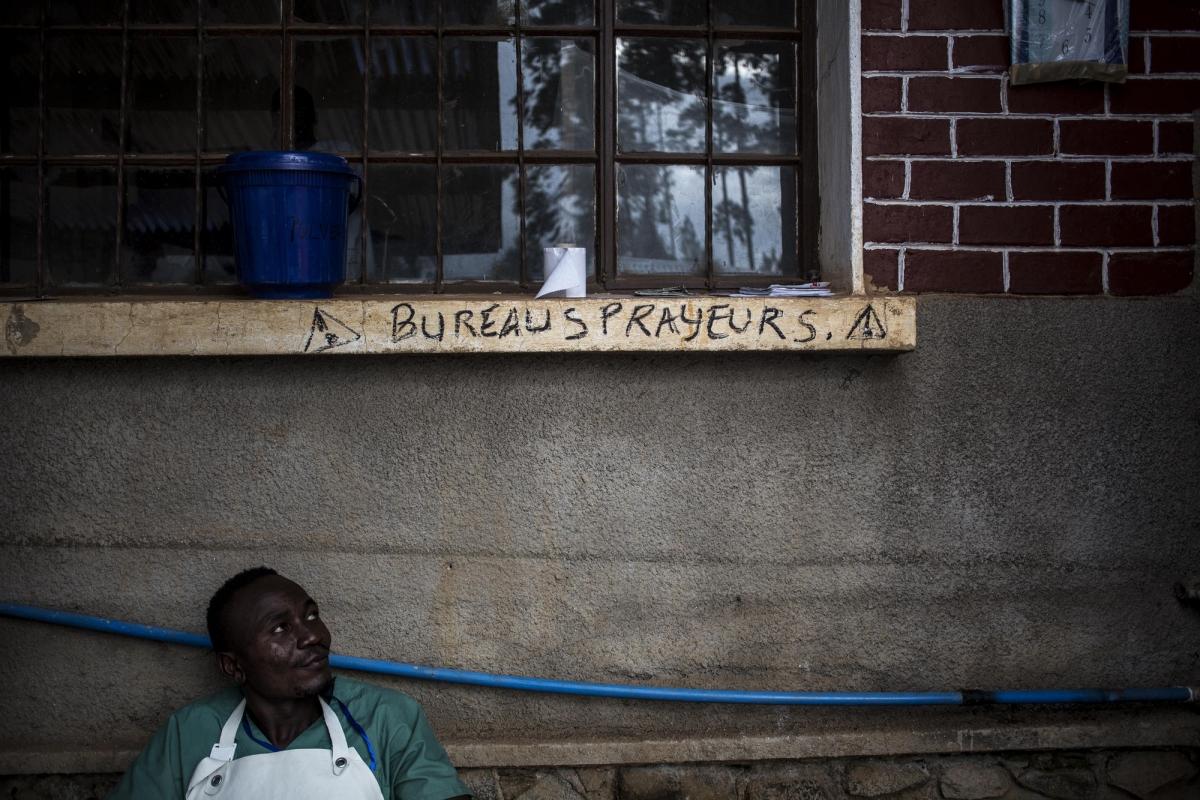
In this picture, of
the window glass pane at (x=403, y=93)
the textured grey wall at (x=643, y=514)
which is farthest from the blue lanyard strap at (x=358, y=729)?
the window glass pane at (x=403, y=93)

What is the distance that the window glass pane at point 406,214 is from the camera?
122 inches

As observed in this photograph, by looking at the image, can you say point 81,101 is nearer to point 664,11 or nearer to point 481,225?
point 481,225

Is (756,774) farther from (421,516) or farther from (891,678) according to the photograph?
(421,516)

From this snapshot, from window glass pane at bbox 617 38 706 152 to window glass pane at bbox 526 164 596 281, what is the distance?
0.16m

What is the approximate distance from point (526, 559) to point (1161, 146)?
1999mm

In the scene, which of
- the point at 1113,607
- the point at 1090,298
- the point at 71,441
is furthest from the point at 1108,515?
the point at 71,441

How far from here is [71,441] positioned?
9.43 ft

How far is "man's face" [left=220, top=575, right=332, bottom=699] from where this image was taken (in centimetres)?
240

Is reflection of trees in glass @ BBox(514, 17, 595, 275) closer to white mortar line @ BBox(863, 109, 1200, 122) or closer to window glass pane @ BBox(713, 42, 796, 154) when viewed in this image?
window glass pane @ BBox(713, 42, 796, 154)

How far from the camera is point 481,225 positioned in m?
3.12

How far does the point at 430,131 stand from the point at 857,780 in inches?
83.8

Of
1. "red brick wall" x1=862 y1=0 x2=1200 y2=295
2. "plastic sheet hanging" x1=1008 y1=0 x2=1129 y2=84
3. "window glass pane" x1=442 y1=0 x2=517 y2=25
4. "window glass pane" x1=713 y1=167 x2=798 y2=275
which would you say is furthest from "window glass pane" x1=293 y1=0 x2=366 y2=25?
"plastic sheet hanging" x1=1008 y1=0 x2=1129 y2=84

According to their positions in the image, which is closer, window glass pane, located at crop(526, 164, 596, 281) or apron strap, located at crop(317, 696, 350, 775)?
apron strap, located at crop(317, 696, 350, 775)

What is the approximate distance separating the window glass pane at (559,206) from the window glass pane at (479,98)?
14 centimetres
